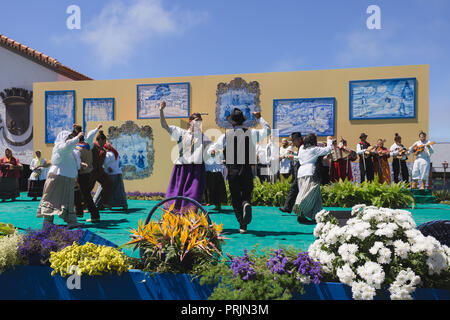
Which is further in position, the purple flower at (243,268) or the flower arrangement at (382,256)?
the purple flower at (243,268)

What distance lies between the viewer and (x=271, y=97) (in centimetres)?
1489

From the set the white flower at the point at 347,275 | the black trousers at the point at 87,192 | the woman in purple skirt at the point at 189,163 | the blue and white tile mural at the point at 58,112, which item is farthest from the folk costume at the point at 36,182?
the white flower at the point at 347,275

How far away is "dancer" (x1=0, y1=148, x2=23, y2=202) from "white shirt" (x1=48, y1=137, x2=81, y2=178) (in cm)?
705

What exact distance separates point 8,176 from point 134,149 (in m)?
4.52

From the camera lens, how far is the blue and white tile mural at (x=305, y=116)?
14336 millimetres

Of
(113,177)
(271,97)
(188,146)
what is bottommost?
(113,177)

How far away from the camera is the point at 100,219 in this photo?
7656 millimetres

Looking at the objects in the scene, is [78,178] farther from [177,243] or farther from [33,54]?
[33,54]

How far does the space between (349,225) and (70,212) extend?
16.2 ft

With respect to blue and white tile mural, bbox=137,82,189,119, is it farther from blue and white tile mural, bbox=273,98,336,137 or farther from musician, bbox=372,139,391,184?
musician, bbox=372,139,391,184

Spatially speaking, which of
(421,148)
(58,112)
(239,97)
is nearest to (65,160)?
(239,97)

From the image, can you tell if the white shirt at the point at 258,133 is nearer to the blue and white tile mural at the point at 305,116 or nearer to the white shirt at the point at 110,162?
the white shirt at the point at 110,162

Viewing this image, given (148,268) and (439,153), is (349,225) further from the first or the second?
(439,153)
